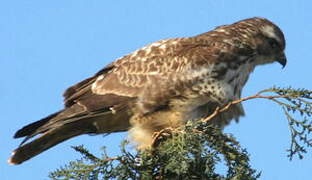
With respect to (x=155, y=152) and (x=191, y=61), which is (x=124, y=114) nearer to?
(x=191, y=61)

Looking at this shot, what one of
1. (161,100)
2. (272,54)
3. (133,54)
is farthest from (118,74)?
(272,54)

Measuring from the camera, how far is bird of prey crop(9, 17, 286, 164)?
5.71 meters

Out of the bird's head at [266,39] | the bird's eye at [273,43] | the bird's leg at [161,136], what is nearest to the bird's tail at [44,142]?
the bird's leg at [161,136]

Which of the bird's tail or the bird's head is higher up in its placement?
the bird's head

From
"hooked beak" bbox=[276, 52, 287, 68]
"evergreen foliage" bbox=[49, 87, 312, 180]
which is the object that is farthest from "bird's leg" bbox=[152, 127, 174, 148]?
"hooked beak" bbox=[276, 52, 287, 68]

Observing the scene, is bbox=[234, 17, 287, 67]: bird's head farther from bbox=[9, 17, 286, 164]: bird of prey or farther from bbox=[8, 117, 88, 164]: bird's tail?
bbox=[8, 117, 88, 164]: bird's tail

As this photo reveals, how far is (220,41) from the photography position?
20.7 feet

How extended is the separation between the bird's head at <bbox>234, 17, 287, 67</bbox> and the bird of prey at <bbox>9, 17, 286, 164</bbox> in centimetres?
36

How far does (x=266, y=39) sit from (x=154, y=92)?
1912mm

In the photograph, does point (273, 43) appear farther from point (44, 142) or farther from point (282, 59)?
point (44, 142)

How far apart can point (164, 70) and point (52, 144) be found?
1413 mm

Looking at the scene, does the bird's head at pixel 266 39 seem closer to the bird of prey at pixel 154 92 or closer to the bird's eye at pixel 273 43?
the bird's eye at pixel 273 43

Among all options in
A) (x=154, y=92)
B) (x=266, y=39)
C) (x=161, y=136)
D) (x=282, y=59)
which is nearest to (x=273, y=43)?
(x=266, y=39)

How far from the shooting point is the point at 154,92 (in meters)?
5.82
